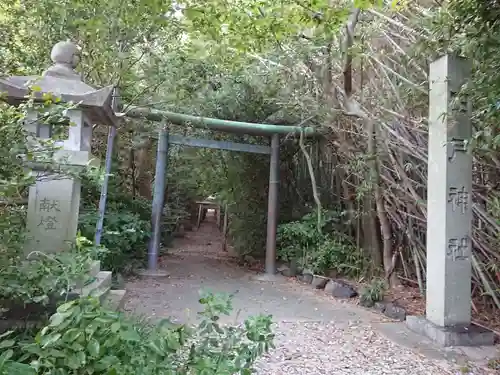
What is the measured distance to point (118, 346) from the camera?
1.51 meters

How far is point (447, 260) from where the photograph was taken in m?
3.28

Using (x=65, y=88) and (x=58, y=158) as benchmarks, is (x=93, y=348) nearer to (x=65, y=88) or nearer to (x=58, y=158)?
(x=58, y=158)

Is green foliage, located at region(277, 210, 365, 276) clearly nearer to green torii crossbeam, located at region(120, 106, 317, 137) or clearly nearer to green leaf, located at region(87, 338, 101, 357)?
green torii crossbeam, located at region(120, 106, 317, 137)

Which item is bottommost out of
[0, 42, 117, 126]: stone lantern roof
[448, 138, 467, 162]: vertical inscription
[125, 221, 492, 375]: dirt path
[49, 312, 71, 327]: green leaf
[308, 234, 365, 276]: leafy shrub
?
[125, 221, 492, 375]: dirt path

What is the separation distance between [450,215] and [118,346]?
2.82 meters

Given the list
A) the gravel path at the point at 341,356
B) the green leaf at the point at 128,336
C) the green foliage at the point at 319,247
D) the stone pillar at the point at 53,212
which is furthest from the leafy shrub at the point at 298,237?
the green leaf at the point at 128,336

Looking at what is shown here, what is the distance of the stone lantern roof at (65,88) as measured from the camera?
302 cm

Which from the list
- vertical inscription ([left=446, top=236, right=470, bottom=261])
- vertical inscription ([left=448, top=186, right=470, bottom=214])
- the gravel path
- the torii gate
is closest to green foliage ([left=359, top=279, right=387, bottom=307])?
the gravel path

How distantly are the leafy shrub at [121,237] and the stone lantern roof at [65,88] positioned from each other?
2311 mm

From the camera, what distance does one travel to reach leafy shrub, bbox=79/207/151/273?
5.44 m

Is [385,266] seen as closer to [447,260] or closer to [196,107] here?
[447,260]

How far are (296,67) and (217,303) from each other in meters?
4.90

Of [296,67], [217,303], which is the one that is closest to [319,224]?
[296,67]

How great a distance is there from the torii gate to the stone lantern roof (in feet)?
8.27
